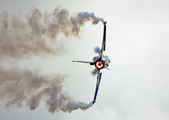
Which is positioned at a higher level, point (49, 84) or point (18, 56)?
point (18, 56)

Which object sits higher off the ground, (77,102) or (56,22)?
(56,22)

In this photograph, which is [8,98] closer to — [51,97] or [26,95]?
[26,95]

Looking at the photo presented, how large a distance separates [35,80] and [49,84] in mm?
3632

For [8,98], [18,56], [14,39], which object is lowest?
[8,98]

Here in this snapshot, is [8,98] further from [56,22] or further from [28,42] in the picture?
[56,22]

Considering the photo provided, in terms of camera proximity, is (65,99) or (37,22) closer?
(37,22)

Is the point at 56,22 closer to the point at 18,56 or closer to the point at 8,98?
the point at 18,56

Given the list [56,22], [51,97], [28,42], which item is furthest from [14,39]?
[51,97]

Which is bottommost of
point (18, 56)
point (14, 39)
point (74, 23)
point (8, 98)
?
point (8, 98)

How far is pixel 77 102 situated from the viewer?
4594 cm

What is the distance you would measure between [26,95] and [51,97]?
5977mm

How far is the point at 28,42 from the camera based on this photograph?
43.6m

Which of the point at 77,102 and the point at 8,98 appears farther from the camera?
the point at 77,102

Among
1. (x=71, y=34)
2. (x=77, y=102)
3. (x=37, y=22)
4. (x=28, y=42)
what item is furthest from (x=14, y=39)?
(x=77, y=102)
